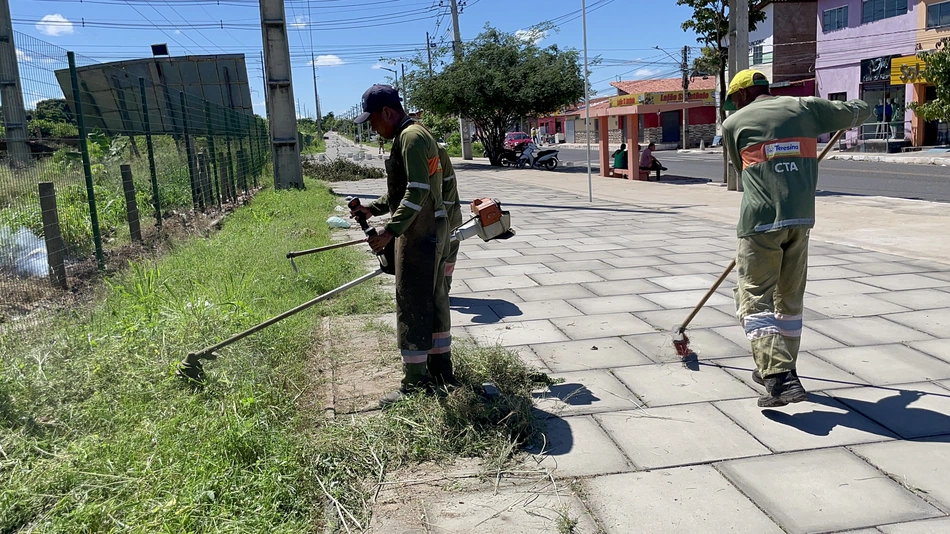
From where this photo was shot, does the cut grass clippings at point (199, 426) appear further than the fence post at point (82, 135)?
No

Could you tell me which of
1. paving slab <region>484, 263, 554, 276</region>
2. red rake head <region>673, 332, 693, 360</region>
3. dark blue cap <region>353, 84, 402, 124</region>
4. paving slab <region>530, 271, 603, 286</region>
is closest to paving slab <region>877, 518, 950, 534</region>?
red rake head <region>673, 332, 693, 360</region>

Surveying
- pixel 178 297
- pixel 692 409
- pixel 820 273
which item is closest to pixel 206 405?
pixel 178 297

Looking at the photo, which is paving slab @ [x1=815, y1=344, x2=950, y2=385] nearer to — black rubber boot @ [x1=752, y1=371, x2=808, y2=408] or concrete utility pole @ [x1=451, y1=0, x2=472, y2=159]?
black rubber boot @ [x1=752, y1=371, x2=808, y2=408]

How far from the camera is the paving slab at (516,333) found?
16.6 ft

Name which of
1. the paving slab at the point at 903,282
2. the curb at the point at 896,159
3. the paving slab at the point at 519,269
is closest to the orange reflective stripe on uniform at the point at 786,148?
the paving slab at the point at 903,282

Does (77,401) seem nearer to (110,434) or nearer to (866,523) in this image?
(110,434)

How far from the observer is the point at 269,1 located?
634 inches

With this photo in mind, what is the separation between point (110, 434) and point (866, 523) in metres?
3.08

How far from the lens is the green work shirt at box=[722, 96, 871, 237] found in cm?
363

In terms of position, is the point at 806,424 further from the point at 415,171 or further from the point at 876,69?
the point at 876,69

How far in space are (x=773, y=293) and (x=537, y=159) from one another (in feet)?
83.9

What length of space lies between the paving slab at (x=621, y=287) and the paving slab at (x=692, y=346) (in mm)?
1241

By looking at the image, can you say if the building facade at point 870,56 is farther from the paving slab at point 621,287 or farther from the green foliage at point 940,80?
the paving slab at point 621,287

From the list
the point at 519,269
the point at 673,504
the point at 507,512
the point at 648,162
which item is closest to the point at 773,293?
the point at 673,504
